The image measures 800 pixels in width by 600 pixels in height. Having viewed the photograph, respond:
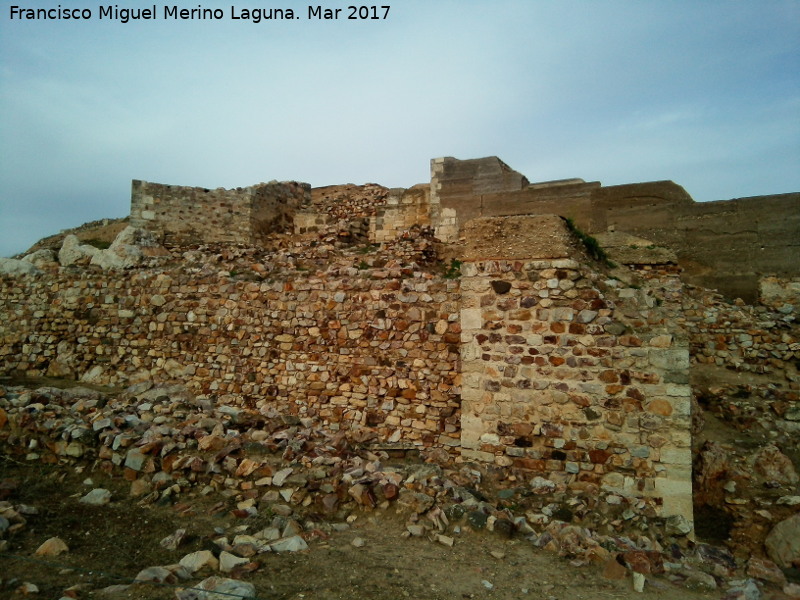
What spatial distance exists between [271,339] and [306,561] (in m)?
4.03

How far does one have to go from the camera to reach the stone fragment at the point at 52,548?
362 centimetres

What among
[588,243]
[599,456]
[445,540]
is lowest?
[445,540]

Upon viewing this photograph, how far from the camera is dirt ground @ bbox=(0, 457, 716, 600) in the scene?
3334mm

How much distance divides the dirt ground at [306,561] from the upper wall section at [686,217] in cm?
570

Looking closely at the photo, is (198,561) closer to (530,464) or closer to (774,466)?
(530,464)

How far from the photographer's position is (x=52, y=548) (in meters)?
3.67

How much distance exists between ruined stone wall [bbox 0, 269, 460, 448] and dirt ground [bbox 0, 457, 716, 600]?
6.29ft

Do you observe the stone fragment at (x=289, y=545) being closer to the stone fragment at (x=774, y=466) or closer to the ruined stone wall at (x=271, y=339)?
the ruined stone wall at (x=271, y=339)

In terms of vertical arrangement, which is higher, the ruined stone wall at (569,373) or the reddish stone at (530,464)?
the ruined stone wall at (569,373)

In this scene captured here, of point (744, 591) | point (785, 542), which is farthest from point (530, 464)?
point (785, 542)

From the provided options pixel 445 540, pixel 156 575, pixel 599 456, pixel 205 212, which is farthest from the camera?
pixel 205 212

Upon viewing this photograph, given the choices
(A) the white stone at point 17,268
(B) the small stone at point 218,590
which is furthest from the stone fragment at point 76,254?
(B) the small stone at point 218,590

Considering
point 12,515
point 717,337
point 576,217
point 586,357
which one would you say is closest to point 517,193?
point 576,217

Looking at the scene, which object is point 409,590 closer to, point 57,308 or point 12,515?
point 12,515
